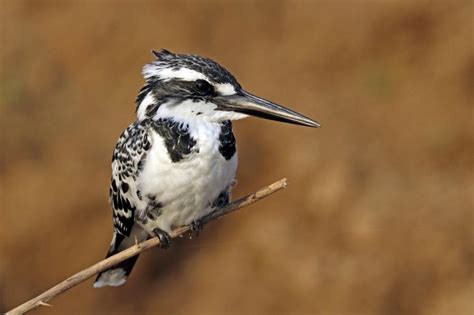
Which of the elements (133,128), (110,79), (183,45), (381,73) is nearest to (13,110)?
(110,79)

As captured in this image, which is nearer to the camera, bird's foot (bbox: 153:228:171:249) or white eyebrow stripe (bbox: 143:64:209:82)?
white eyebrow stripe (bbox: 143:64:209:82)

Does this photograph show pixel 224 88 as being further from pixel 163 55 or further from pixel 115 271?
pixel 115 271

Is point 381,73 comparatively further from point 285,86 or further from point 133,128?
point 133,128

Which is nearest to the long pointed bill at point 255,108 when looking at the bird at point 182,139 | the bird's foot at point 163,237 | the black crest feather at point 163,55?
the bird at point 182,139

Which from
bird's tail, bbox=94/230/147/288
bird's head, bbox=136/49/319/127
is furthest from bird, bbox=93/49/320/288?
bird's tail, bbox=94/230/147/288

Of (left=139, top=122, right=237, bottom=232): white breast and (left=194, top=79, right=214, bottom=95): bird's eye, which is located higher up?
(left=194, top=79, right=214, bottom=95): bird's eye

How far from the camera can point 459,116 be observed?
7270 millimetres

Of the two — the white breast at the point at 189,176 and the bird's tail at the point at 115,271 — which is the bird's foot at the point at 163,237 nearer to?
the white breast at the point at 189,176

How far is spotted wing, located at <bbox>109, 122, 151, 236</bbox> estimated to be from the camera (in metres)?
2.86

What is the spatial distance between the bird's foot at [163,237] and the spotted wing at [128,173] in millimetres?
89

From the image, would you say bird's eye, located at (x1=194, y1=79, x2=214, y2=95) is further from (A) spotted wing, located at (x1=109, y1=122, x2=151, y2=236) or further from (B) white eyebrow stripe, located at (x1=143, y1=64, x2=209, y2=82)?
(A) spotted wing, located at (x1=109, y1=122, x2=151, y2=236)

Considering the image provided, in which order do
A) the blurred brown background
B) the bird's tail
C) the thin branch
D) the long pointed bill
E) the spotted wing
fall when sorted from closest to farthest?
the thin branch, the long pointed bill, the spotted wing, the bird's tail, the blurred brown background

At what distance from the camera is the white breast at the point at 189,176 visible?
278 centimetres

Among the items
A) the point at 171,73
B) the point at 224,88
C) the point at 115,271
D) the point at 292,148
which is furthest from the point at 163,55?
the point at 292,148
